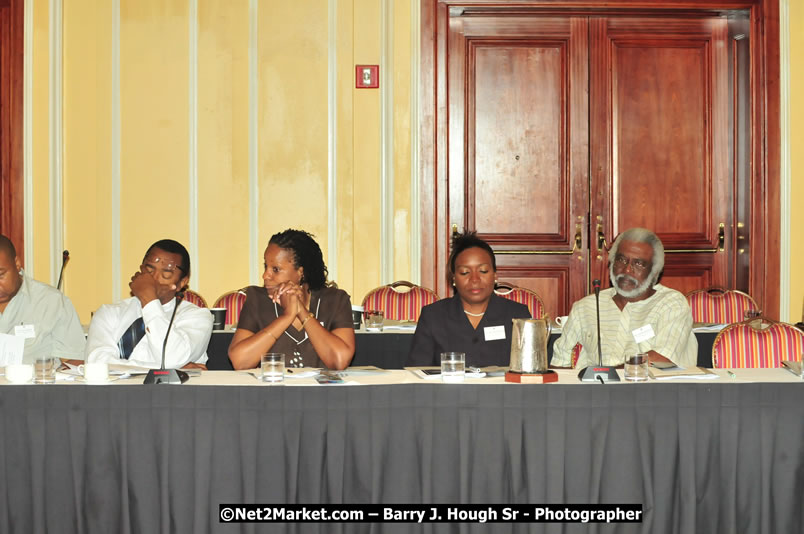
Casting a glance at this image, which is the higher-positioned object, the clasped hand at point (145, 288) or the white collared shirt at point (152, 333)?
the clasped hand at point (145, 288)

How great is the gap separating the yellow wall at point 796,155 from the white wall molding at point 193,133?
14.4 ft

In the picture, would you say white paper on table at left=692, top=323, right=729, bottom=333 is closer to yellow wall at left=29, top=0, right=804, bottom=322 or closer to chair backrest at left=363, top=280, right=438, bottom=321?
chair backrest at left=363, top=280, right=438, bottom=321

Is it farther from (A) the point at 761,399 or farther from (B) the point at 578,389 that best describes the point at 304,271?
(A) the point at 761,399

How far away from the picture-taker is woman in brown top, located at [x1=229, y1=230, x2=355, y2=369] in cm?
356

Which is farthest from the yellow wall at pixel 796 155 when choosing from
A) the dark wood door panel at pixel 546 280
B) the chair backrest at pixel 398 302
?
the chair backrest at pixel 398 302

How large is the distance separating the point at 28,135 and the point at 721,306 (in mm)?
4922

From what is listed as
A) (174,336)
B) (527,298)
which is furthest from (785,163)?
(174,336)

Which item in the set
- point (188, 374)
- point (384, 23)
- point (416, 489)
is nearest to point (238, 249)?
point (384, 23)

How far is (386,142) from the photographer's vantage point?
6.72m

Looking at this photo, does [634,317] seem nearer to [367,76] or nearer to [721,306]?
[721,306]

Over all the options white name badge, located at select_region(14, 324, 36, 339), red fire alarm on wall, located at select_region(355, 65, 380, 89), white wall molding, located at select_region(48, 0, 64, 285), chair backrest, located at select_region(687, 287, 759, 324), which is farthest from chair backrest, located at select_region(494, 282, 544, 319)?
white wall molding, located at select_region(48, 0, 64, 285)

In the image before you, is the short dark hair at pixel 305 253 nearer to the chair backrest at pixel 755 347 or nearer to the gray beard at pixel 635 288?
the gray beard at pixel 635 288

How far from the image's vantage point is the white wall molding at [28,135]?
660 centimetres

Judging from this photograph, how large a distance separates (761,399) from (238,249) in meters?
4.61
